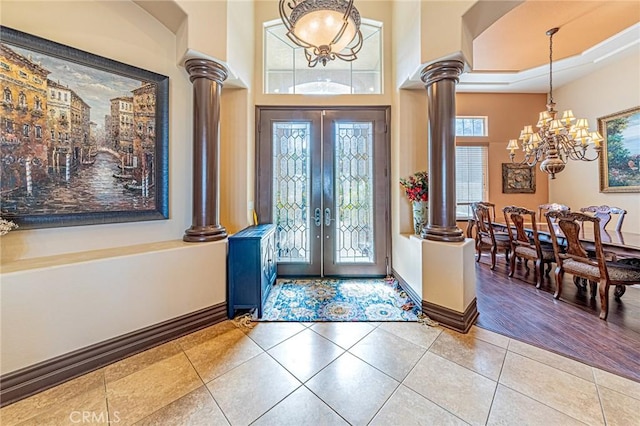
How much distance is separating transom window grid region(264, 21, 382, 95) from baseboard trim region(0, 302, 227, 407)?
3.30 m

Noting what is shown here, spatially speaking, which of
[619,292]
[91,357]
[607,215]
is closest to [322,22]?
[91,357]

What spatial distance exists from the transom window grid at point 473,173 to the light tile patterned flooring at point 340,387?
4432 mm

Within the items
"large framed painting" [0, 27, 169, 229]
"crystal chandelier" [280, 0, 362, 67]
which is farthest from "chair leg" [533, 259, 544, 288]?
"large framed painting" [0, 27, 169, 229]

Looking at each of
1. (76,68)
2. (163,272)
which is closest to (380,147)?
(163,272)

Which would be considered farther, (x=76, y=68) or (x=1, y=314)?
(x=76, y=68)

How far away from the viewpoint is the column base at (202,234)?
7.90ft

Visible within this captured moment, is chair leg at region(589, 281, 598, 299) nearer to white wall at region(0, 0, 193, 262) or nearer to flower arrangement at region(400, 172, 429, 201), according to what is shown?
flower arrangement at region(400, 172, 429, 201)

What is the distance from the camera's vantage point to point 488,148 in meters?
5.77

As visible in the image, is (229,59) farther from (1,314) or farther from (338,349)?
(338,349)

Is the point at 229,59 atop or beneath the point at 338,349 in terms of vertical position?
atop

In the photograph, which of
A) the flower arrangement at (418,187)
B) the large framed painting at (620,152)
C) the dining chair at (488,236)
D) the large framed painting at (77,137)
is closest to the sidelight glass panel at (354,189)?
the flower arrangement at (418,187)

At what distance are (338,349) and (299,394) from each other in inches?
21.5

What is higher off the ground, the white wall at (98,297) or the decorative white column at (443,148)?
the decorative white column at (443,148)

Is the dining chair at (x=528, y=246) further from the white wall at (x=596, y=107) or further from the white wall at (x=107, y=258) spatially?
the white wall at (x=107, y=258)
